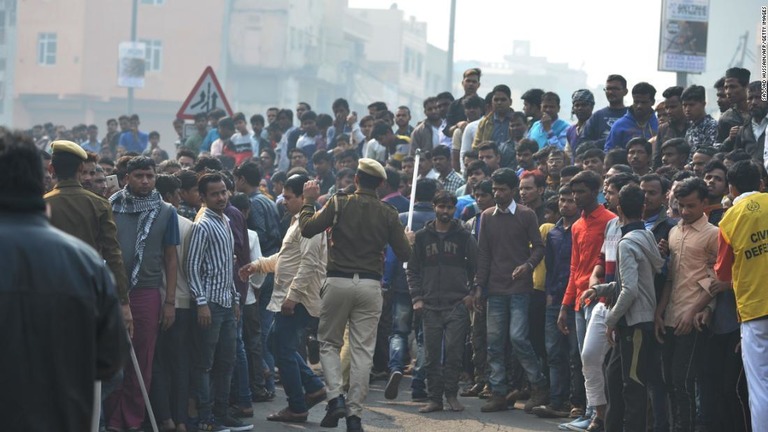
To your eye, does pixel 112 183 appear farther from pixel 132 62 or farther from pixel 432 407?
pixel 132 62

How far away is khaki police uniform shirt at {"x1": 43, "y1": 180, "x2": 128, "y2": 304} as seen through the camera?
8.74 meters

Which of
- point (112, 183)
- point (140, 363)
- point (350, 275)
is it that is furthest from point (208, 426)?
point (112, 183)

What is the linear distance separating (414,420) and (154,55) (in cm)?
6865

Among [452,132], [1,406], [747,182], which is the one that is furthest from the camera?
[452,132]

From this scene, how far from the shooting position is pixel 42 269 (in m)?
4.49

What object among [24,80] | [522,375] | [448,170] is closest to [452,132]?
[448,170]

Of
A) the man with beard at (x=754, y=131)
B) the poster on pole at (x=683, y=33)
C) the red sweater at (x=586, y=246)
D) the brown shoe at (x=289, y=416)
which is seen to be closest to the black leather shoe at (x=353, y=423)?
the brown shoe at (x=289, y=416)

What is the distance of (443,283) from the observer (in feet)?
39.1

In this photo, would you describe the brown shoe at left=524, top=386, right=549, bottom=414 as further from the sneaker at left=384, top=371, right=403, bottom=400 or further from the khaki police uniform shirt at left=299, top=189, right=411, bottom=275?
the khaki police uniform shirt at left=299, top=189, right=411, bottom=275

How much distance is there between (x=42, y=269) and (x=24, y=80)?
74782mm

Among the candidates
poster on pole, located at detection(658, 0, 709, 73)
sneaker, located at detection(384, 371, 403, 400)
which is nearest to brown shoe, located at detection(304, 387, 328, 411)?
sneaker, located at detection(384, 371, 403, 400)

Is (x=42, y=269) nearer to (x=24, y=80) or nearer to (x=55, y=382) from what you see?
(x=55, y=382)

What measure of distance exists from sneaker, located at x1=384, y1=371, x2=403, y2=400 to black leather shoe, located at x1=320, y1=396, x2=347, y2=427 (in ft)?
4.67

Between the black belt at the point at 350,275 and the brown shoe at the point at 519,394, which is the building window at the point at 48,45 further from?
the black belt at the point at 350,275
